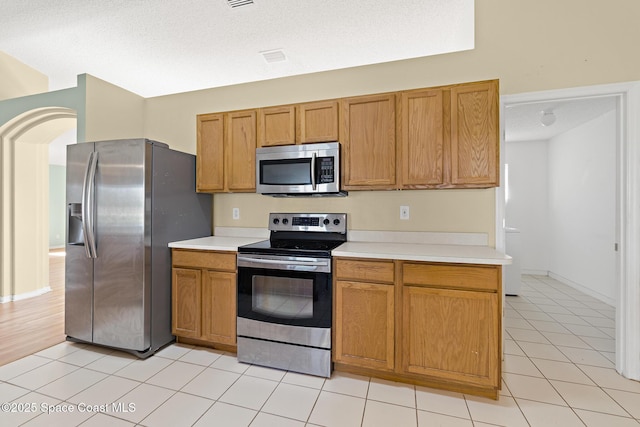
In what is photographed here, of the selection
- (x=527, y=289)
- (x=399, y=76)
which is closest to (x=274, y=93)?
(x=399, y=76)

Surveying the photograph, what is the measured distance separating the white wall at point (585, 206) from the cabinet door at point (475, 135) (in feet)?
9.22

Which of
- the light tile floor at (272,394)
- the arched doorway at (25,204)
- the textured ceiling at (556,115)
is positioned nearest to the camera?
the light tile floor at (272,394)

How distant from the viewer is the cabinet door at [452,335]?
182 cm

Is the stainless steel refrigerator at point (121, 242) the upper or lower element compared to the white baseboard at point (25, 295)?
upper

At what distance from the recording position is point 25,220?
3.89 m

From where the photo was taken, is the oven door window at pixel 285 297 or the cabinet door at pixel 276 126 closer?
the oven door window at pixel 285 297

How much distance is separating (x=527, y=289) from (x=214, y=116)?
4.84 m

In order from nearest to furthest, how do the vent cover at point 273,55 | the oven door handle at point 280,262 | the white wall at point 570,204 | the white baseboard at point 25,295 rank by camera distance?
the oven door handle at point 280,262 < the vent cover at point 273,55 < the white baseboard at point 25,295 < the white wall at point 570,204

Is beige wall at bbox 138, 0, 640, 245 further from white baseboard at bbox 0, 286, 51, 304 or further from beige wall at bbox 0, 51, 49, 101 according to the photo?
white baseboard at bbox 0, 286, 51, 304

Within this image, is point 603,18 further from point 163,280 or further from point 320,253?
point 163,280

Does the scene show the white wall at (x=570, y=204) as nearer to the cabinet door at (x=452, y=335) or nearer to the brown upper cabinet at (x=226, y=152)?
the cabinet door at (x=452, y=335)

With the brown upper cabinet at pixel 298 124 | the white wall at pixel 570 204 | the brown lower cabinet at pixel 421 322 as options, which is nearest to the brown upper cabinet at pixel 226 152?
the brown upper cabinet at pixel 298 124

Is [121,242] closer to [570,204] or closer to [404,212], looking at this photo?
[404,212]

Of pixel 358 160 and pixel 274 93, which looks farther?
pixel 274 93
